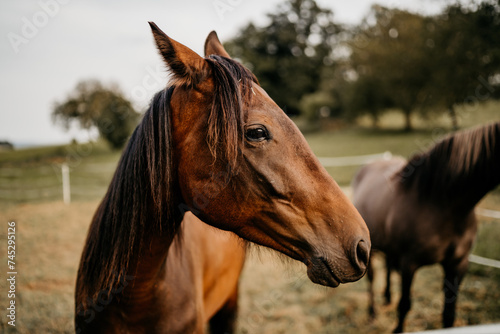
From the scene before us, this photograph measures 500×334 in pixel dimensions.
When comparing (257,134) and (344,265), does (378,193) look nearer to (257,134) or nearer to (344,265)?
(344,265)

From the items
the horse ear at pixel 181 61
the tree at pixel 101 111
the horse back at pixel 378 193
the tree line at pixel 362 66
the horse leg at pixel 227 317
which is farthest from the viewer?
the tree line at pixel 362 66

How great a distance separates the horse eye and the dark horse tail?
2.64 m

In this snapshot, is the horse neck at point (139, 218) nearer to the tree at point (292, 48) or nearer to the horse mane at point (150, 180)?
the horse mane at point (150, 180)

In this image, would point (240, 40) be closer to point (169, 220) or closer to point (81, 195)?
point (81, 195)

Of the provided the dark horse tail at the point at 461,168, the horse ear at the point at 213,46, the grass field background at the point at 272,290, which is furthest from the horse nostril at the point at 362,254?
the dark horse tail at the point at 461,168

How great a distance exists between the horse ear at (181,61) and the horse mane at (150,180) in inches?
2.6

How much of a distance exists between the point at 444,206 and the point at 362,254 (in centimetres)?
250

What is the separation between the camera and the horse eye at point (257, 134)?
118 centimetres

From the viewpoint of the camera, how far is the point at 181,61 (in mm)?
1164

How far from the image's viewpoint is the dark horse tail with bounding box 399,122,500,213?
2.77 m

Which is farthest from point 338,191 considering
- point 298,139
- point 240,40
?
point 240,40

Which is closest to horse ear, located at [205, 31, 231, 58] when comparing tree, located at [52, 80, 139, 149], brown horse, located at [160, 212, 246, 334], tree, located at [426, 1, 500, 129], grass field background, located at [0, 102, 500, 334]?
brown horse, located at [160, 212, 246, 334]

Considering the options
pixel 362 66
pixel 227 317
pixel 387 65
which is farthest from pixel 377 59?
pixel 227 317

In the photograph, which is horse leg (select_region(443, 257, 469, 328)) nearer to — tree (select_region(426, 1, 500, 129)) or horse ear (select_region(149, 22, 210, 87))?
horse ear (select_region(149, 22, 210, 87))
